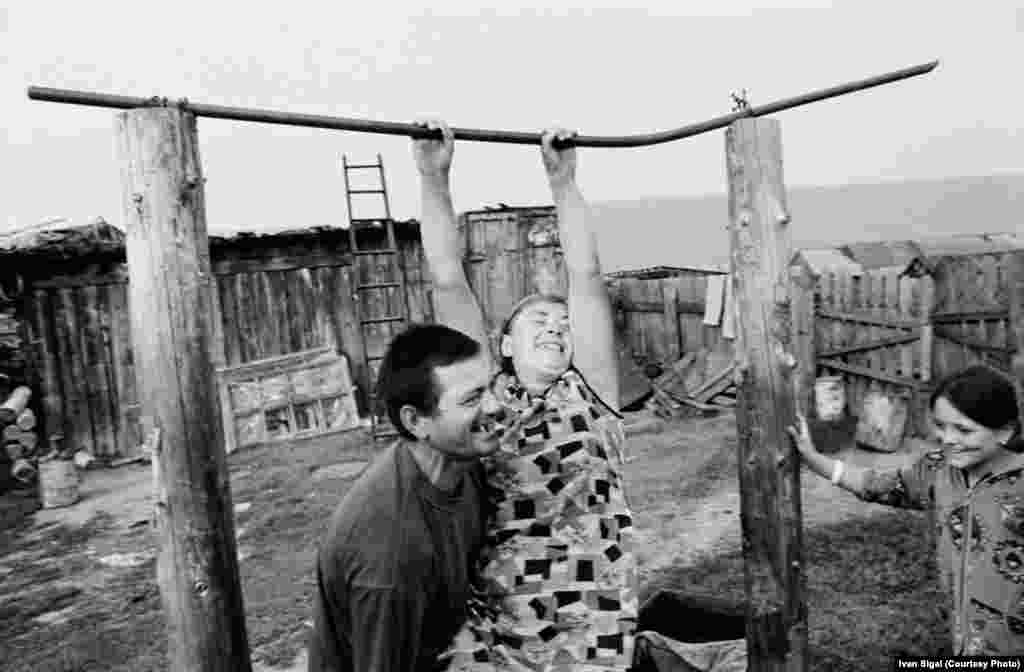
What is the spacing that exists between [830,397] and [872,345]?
826mm

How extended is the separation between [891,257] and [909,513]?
296 inches

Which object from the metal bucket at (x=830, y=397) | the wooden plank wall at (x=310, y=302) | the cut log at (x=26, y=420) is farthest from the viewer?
the wooden plank wall at (x=310, y=302)

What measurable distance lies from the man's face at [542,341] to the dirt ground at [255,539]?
3163mm

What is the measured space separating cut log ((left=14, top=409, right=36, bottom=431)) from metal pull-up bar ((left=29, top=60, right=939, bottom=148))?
10127 millimetres

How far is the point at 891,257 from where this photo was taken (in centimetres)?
1291

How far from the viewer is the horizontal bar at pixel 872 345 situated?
8.41 metres

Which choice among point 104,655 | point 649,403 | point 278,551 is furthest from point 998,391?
point 649,403

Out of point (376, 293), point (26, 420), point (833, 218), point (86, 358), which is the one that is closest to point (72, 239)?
point (86, 358)

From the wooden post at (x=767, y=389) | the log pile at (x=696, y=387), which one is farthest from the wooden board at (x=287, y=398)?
the wooden post at (x=767, y=389)

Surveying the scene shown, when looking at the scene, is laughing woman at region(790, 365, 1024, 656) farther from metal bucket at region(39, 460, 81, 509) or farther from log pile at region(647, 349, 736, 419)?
metal bucket at region(39, 460, 81, 509)

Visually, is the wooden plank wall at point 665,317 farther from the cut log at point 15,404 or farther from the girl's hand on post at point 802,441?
the cut log at point 15,404

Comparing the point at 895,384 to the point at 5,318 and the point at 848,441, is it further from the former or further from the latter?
the point at 5,318

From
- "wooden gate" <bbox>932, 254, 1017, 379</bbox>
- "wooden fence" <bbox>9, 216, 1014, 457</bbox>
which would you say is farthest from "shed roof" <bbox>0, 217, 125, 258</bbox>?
"wooden gate" <bbox>932, 254, 1017, 379</bbox>

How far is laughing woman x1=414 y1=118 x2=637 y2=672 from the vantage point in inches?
107
